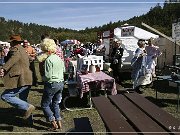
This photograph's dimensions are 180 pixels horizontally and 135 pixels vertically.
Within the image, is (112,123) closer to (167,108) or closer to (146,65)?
(167,108)

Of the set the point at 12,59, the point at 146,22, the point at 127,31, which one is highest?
the point at 146,22

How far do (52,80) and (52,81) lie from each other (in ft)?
0.05

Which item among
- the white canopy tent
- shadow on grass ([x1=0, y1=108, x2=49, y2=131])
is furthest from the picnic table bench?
the white canopy tent

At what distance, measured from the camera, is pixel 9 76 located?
5664mm

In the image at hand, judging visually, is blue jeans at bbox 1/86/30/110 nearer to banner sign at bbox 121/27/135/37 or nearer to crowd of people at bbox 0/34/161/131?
crowd of people at bbox 0/34/161/131

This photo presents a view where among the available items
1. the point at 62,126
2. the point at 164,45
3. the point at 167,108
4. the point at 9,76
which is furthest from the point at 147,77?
the point at 164,45

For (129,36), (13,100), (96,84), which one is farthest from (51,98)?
(129,36)

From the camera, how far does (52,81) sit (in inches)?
220

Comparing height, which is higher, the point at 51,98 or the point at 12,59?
the point at 12,59

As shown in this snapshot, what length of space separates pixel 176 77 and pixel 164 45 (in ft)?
30.7

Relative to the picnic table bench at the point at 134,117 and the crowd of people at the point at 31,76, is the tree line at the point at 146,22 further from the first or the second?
the picnic table bench at the point at 134,117

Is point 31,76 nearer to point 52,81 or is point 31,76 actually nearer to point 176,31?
point 52,81

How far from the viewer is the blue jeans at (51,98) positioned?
5.66 metres

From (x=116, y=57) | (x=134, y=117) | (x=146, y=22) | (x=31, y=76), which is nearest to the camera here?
(x=134, y=117)
